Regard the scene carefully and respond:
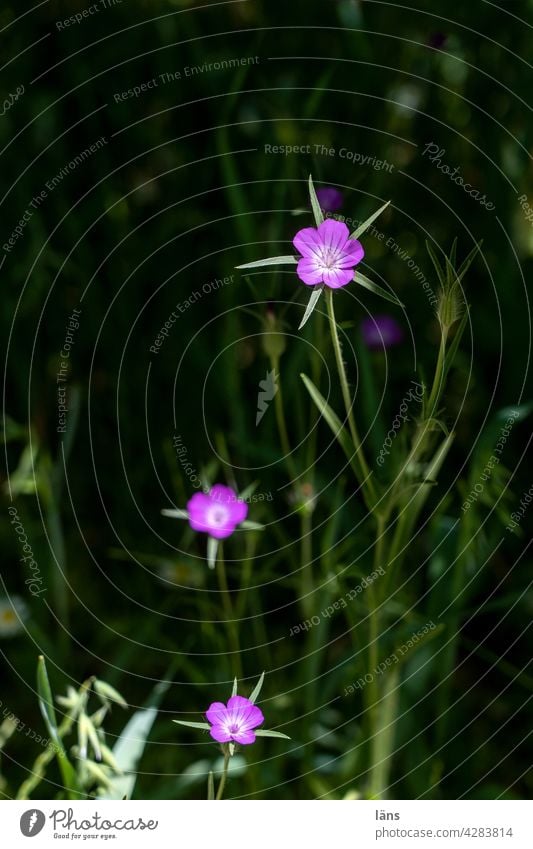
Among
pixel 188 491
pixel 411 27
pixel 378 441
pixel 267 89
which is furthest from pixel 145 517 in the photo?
pixel 411 27

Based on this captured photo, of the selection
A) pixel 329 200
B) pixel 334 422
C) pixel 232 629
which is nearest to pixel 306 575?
pixel 232 629

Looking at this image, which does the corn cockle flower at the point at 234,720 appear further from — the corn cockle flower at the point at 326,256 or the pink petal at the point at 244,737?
the corn cockle flower at the point at 326,256

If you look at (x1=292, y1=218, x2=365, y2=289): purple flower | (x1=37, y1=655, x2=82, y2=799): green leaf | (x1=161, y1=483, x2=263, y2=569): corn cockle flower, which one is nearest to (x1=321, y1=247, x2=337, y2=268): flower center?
(x1=292, y1=218, x2=365, y2=289): purple flower

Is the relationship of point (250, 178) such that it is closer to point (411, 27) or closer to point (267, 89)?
point (267, 89)

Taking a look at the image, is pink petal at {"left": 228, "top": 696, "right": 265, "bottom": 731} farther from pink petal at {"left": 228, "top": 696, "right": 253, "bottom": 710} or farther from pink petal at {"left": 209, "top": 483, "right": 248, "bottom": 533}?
pink petal at {"left": 209, "top": 483, "right": 248, "bottom": 533}

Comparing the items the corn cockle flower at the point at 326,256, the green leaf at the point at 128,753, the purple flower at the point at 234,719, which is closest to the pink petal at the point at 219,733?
the purple flower at the point at 234,719
